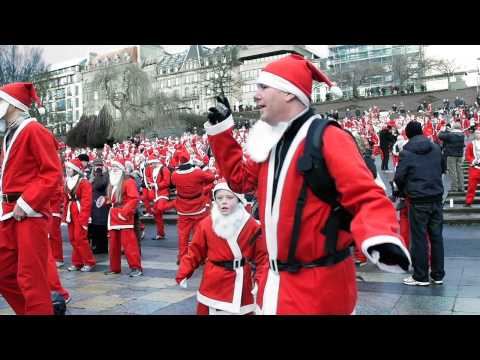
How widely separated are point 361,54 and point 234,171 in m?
99.2

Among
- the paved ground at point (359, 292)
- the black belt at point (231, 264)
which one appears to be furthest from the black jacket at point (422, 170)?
the black belt at point (231, 264)

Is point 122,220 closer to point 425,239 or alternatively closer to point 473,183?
point 425,239

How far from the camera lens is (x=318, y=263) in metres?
2.45

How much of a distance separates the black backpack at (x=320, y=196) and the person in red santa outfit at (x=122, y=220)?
616cm

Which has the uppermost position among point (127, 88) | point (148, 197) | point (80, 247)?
point (127, 88)

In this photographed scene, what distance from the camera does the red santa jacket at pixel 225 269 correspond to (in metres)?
4.30

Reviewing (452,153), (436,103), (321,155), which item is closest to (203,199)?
(321,155)

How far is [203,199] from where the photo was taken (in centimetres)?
898

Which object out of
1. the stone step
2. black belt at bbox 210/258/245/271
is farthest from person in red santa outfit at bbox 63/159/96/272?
the stone step

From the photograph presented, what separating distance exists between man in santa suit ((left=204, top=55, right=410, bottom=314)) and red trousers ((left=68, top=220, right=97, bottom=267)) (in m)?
6.68

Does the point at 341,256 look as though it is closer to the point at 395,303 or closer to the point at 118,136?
the point at 395,303

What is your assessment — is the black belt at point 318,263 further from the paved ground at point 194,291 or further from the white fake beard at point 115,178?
the white fake beard at point 115,178

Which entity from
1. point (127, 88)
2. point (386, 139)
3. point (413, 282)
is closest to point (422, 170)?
point (413, 282)

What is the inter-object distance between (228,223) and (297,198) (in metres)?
2.07
